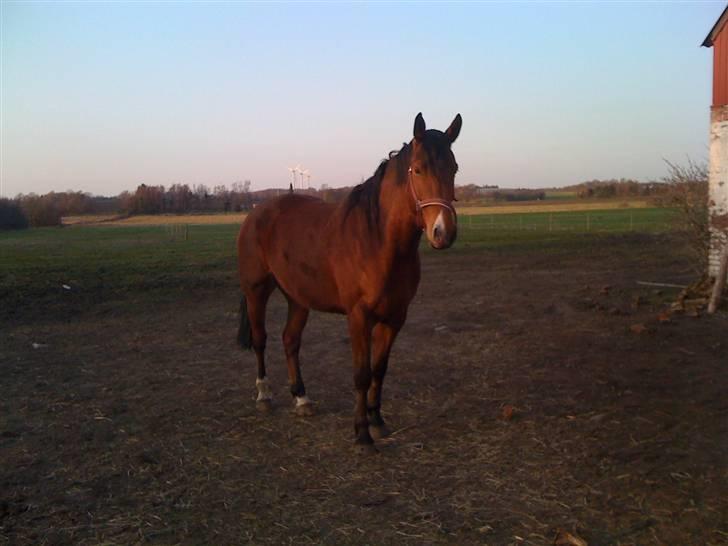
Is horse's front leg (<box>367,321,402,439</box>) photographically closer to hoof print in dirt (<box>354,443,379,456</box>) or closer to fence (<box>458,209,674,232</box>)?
hoof print in dirt (<box>354,443,379,456</box>)

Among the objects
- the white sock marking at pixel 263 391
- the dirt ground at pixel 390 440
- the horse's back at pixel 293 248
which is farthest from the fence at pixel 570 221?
the white sock marking at pixel 263 391

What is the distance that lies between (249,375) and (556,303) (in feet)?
20.6

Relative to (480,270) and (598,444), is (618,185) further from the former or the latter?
(598,444)

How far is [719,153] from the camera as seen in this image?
10.2 m

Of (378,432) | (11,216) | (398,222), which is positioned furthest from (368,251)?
(11,216)

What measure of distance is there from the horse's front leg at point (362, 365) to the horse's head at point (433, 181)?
85 centimetres

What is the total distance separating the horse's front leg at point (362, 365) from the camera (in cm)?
437

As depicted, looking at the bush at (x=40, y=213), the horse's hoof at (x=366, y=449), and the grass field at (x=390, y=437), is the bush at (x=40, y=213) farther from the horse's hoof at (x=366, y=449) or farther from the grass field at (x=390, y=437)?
the horse's hoof at (x=366, y=449)

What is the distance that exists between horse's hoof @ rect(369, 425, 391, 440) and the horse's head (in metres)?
1.68

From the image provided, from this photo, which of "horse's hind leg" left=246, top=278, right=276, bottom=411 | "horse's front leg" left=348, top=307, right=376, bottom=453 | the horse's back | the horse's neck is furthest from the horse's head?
"horse's hind leg" left=246, top=278, right=276, bottom=411

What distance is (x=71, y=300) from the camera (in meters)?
11.9

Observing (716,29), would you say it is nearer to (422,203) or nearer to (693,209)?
(693,209)

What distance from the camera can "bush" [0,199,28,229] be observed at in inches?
2361

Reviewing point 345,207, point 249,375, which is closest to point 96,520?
point 345,207
